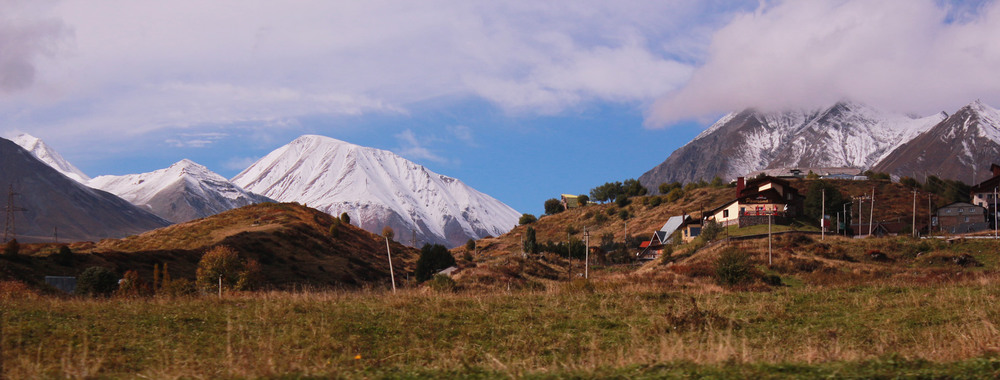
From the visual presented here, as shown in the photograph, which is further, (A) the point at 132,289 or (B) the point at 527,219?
(B) the point at 527,219

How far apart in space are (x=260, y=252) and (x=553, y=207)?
116778 mm

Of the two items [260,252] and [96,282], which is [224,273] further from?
[260,252]

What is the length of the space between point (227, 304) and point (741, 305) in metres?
14.4

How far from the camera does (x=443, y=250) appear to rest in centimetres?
9494

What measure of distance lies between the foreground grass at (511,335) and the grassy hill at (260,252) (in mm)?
35958

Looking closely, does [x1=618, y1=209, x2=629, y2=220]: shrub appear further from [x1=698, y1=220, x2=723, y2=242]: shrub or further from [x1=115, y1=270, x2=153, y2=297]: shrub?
[x1=115, y1=270, x2=153, y2=297]: shrub

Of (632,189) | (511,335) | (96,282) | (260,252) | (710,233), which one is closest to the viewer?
(511,335)

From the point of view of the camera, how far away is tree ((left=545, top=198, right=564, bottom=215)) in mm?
193000

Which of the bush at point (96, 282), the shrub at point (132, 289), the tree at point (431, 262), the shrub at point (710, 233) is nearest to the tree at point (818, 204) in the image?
the shrub at point (710, 233)

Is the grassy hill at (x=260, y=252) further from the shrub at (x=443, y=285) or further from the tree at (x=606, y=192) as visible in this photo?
the tree at (x=606, y=192)

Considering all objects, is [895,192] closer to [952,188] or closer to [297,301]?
[952,188]

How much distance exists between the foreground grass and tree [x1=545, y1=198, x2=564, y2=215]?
172006 millimetres

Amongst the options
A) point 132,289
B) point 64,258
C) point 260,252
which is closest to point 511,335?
point 132,289

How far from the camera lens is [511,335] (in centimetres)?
1401
